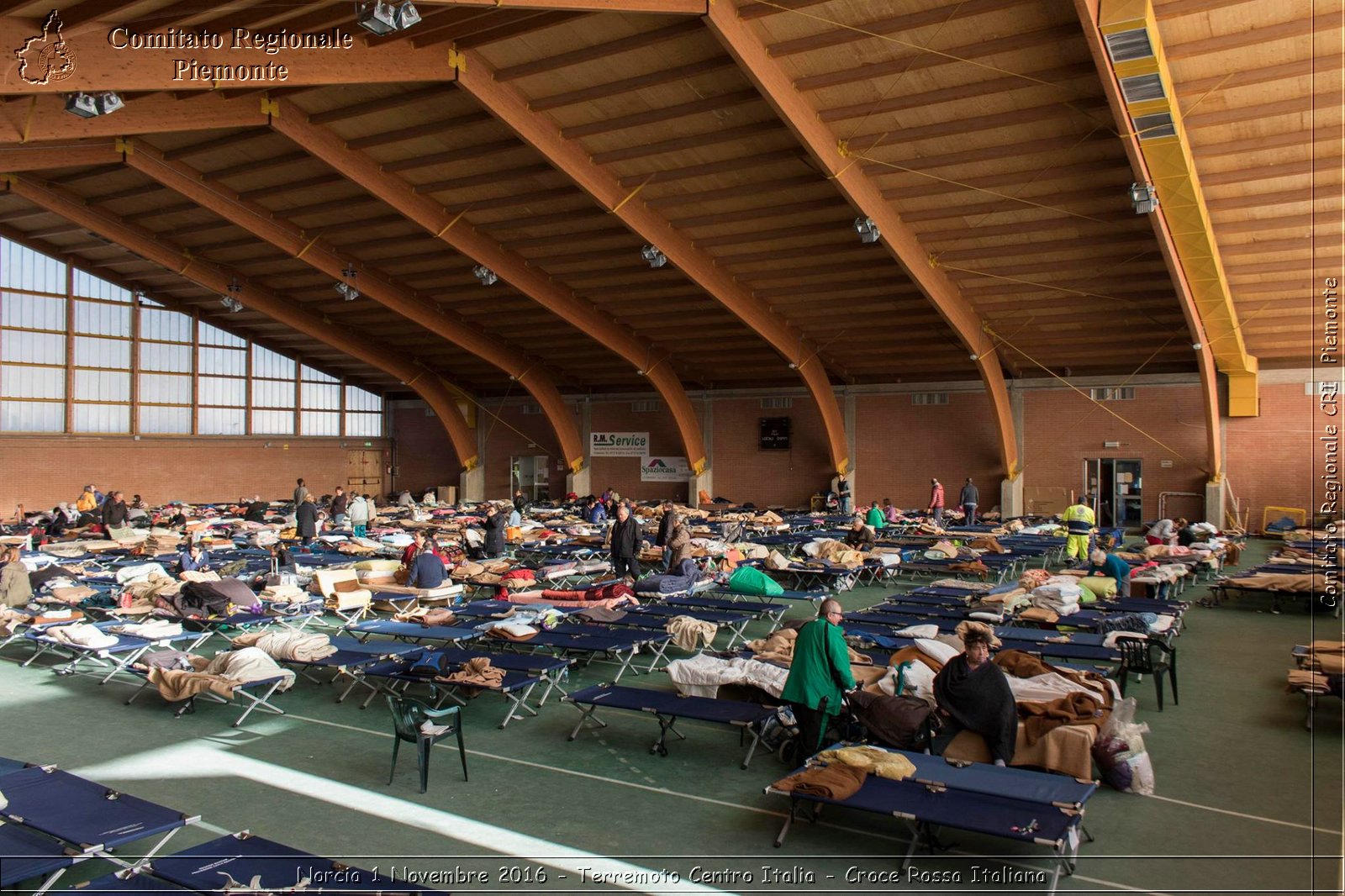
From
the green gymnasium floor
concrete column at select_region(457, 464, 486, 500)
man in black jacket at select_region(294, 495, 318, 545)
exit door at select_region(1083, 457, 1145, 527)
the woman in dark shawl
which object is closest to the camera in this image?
the green gymnasium floor

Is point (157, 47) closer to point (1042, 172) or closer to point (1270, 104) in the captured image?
point (1042, 172)

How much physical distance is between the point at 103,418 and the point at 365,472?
1044 cm

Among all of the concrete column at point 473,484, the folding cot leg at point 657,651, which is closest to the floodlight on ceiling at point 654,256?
the folding cot leg at point 657,651

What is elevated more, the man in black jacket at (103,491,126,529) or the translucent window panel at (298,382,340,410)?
the translucent window panel at (298,382,340,410)

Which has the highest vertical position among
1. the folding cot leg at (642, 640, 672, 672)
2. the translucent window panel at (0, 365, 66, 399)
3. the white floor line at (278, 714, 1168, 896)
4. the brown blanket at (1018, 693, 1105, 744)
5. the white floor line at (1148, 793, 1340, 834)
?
the translucent window panel at (0, 365, 66, 399)

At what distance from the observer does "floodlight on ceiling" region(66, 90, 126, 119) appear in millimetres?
13461

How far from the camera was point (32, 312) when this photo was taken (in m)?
26.6

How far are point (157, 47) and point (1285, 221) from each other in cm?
1902

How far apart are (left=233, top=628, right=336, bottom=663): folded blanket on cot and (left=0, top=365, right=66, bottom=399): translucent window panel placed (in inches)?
910

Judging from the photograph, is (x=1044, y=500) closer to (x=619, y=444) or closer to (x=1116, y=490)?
(x=1116, y=490)

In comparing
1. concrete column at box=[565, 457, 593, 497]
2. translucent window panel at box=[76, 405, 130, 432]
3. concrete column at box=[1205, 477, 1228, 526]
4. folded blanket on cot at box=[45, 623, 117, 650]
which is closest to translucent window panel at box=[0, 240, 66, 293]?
translucent window panel at box=[76, 405, 130, 432]

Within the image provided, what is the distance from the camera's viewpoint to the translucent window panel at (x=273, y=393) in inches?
1297

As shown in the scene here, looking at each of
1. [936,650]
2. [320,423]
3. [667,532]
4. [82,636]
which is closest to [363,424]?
[320,423]

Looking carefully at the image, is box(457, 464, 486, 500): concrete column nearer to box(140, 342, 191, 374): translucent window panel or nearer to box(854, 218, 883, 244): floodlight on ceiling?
box(140, 342, 191, 374): translucent window panel
